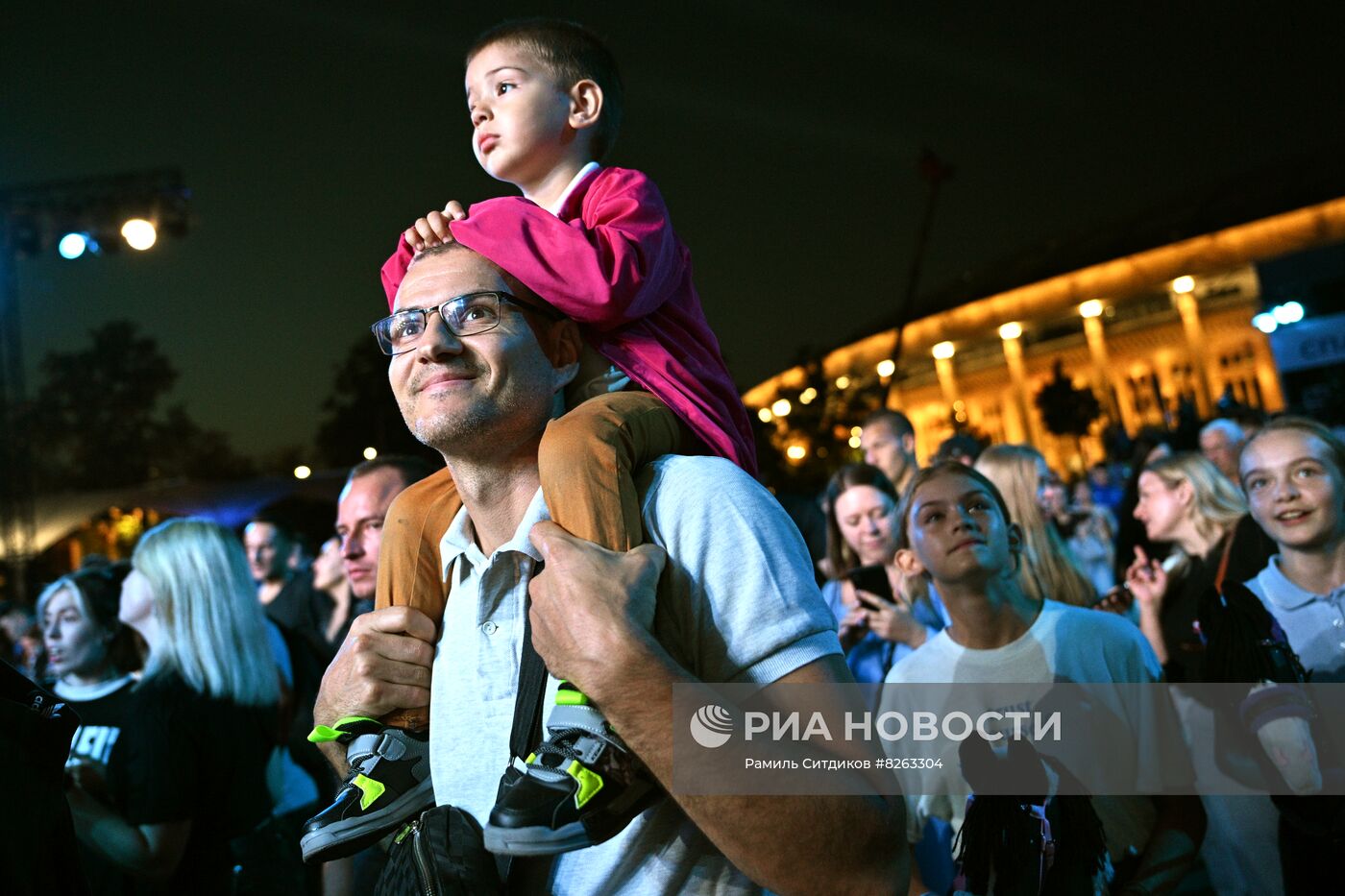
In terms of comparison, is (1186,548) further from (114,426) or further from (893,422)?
(114,426)

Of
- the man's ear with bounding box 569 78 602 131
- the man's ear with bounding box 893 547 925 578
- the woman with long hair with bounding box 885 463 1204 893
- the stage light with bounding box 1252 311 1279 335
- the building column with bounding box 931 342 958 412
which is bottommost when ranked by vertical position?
the woman with long hair with bounding box 885 463 1204 893

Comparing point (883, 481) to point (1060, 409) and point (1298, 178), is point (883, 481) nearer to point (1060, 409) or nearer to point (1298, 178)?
point (1060, 409)

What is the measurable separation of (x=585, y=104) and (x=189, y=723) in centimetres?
264

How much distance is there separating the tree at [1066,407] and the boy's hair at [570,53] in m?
44.5

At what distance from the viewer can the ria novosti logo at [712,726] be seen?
5.22 feet

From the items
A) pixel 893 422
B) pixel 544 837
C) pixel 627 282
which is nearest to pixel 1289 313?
pixel 893 422

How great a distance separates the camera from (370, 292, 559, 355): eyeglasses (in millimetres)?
1991

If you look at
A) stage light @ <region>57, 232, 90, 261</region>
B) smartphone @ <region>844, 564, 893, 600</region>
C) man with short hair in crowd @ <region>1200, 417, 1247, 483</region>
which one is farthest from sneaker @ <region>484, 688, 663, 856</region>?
stage light @ <region>57, 232, 90, 261</region>

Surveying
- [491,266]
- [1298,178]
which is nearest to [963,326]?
[1298,178]

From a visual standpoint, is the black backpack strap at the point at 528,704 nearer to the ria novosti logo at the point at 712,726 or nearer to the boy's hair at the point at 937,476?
the ria novosti logo at the point at 712,726

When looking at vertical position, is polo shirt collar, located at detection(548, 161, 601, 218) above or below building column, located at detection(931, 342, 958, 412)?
below

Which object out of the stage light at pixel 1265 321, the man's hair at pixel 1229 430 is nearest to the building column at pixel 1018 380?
the stage light at pixel 1265 321

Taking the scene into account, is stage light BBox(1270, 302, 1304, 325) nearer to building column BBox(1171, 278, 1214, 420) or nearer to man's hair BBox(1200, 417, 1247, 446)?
man's hair BBox(1200, 417, 1247, 446)

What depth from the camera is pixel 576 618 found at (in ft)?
5.42
